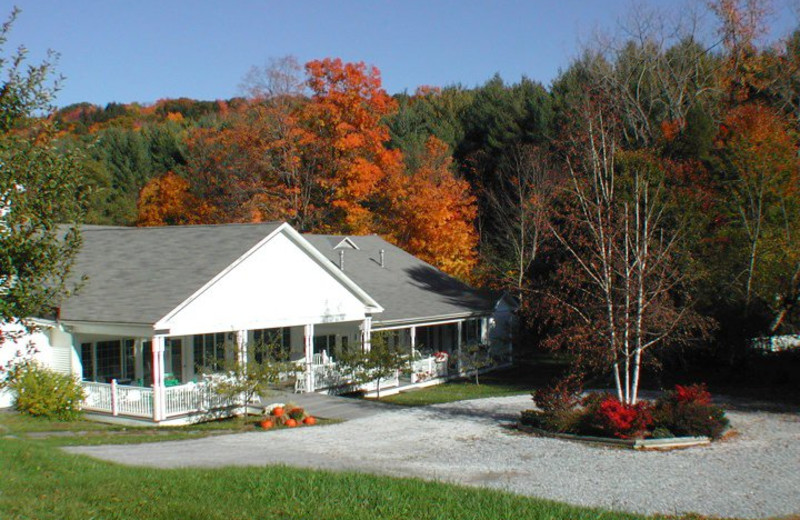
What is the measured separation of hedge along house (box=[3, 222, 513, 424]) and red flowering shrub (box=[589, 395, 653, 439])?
9.33m

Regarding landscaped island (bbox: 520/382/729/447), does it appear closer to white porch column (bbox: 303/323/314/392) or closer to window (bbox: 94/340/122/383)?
white porch column (bbox: 303/323/314/392)

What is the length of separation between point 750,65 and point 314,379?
1378 inches

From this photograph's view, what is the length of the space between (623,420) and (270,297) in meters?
11.3

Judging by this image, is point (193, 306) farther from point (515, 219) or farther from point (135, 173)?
point (135, 173)

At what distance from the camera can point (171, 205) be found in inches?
1967

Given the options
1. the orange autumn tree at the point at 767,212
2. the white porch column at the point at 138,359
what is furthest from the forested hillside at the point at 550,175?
the white porch column at the point at 138,359

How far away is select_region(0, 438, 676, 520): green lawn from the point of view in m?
8.62

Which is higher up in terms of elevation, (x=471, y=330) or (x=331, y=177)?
(x=331, y=177)

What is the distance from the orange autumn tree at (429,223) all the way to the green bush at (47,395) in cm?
2505

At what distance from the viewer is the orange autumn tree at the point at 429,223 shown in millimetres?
42250

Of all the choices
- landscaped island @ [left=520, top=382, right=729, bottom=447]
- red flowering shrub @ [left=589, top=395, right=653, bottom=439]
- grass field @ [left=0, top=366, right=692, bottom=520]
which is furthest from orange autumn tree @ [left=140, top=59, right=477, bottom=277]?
grass field @ [left=0, top=366, right=692, bottom=520]

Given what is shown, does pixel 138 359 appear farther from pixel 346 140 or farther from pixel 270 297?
pixel 346 140

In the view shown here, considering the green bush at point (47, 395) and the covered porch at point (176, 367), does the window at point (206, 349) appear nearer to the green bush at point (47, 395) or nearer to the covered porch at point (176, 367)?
the covered porch at point (176, 367)

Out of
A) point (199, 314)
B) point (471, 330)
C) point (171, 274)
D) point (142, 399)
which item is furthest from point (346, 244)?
point (142, 399)
